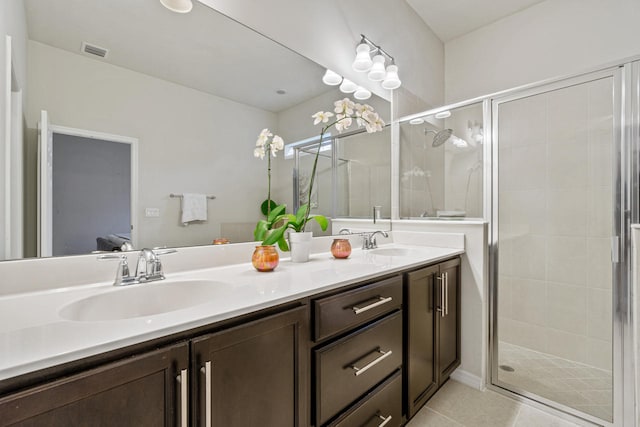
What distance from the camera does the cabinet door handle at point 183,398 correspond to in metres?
0.64

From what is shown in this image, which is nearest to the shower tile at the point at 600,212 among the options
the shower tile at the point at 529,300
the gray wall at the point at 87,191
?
the shower tile at the point at 529,300

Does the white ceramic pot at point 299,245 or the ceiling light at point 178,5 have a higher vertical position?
the ceiling light at point 178,5

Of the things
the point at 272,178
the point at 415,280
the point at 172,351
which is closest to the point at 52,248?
the point at 172,351

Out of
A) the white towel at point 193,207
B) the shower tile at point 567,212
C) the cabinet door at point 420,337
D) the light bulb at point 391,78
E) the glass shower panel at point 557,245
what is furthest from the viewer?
the light bulb at point 391,78

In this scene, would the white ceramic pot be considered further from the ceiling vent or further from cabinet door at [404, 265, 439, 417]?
the ceiling vent

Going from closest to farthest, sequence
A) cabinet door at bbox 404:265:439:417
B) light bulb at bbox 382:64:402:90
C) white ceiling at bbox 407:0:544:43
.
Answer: cabinet door at bbox 404:265:439:417, light bulb at bbox 382:64:402:90, white ceiling at bbox 407:0:544:43

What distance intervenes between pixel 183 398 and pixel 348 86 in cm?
193

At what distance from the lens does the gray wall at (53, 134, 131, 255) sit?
938 millimetres

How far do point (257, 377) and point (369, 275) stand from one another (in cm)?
56

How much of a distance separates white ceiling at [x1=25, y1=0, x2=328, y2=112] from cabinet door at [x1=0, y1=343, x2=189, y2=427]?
1001mm

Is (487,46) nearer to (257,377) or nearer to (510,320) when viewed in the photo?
(510,320)

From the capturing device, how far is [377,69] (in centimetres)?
213

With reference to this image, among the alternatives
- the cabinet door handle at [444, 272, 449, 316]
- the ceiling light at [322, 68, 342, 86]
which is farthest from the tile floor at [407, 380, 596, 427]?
the ceiling light at [322, 68, 342, 86]

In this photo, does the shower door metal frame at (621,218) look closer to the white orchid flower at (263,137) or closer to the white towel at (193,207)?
the white orchid flower at (263,137)
